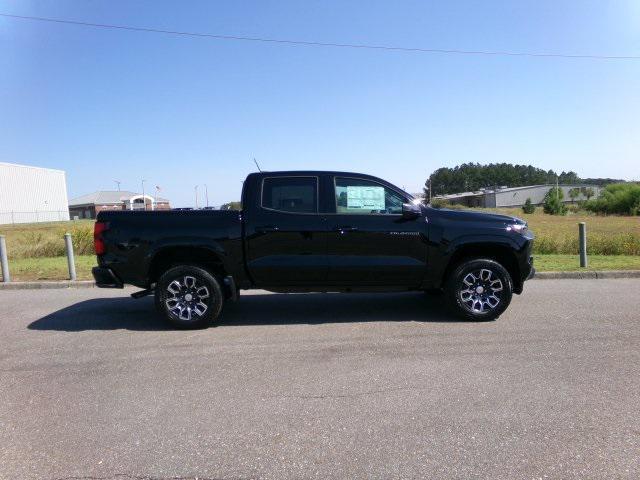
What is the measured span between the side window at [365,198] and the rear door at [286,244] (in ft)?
1.13

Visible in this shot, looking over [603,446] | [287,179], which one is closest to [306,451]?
[603,446]

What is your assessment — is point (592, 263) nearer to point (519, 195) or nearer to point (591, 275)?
point (591, 275)

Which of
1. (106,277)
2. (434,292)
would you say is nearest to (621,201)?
A: (434,292)

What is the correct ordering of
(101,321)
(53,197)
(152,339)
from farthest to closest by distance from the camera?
(53,197) < (101,321) < (152,339)

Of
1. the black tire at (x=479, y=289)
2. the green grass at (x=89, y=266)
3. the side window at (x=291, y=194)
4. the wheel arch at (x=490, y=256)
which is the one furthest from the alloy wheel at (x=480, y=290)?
the green grass at (x=89, y=266)

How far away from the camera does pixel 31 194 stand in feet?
251

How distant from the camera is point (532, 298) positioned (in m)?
7.53

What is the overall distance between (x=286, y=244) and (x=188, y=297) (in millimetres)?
1426

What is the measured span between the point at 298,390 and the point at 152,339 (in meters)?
2.42

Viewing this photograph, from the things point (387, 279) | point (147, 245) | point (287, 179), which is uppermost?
point (287, 179)

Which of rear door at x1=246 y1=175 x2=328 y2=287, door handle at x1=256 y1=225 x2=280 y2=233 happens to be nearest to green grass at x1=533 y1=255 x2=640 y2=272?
rear door at x1=246 y1=175 x2=328 y2=287

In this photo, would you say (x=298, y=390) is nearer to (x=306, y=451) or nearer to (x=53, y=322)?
(x=306, y=451)

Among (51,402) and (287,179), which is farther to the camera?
(287,179)

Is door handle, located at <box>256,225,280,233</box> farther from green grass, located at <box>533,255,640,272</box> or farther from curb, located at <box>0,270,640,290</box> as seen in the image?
green grass, located at <box>533,255,640,272</box>
